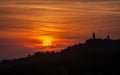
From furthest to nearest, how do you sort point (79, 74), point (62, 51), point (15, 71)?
point (62, 51) < point (15, 71) < point (79, 74)

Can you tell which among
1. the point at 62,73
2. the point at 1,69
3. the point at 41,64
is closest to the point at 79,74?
the point at 62,73

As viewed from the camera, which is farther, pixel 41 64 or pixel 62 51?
pixel 62 51

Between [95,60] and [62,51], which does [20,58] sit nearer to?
[62,51]

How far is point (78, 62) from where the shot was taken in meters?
97.0

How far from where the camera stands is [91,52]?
99250mm

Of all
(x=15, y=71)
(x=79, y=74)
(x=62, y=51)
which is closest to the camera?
(x=79, y=74)

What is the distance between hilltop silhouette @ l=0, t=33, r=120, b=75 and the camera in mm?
93750

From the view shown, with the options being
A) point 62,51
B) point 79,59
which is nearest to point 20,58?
point 62,51

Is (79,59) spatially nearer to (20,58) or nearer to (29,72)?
(29,72)

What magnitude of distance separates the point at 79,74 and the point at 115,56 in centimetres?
769

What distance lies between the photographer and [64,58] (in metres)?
101

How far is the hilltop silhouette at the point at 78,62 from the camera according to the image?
9375cm

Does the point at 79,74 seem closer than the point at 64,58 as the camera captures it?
Yes

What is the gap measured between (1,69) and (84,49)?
47.4 ft
